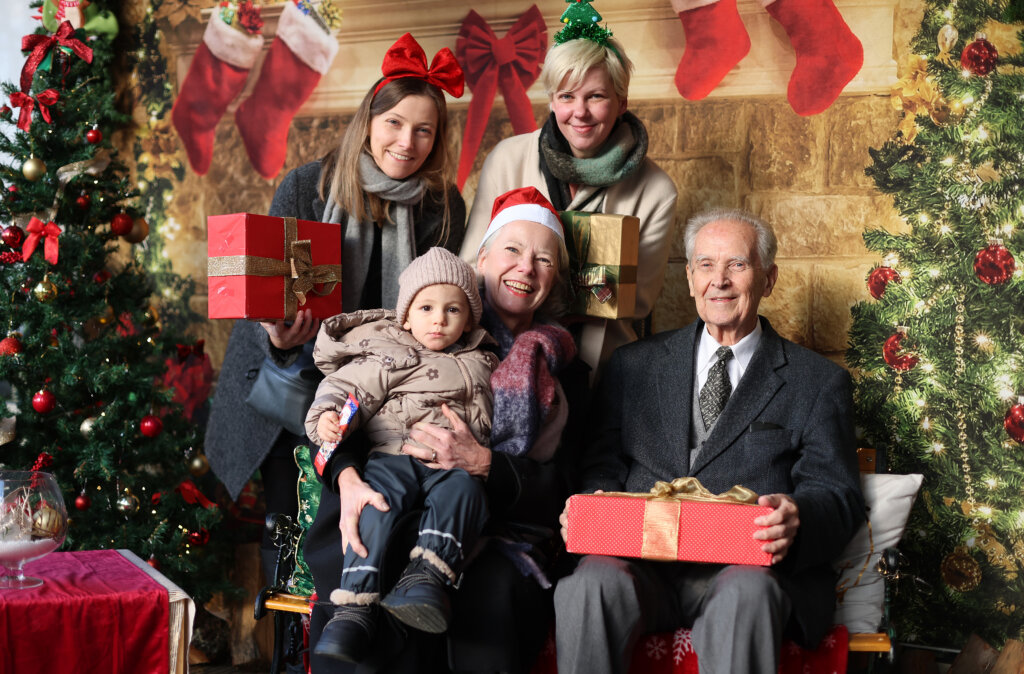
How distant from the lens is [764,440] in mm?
2748

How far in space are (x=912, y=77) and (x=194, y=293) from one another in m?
3.35

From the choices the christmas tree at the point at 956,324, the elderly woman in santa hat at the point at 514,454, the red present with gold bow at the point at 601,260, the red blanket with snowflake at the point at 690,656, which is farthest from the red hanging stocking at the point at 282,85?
the red blanket with snowflake at the point at 690,656

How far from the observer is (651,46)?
3.82m

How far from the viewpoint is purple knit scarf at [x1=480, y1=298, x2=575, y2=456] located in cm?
270

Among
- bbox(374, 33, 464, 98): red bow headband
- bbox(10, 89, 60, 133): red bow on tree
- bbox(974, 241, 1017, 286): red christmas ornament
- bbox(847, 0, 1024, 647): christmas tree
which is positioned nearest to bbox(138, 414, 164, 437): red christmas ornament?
bbox(10, 89, 60, 133): red bow on tree

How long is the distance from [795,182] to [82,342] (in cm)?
287

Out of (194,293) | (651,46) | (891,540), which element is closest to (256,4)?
(194,293)

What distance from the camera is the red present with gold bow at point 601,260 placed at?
3111 millimetres

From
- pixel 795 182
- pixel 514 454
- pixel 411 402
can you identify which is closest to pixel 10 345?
pixel 411 402

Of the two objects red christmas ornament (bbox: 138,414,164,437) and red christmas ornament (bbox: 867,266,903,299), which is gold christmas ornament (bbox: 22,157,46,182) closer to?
red christmas ornament (bbox: 138,414,164,437)

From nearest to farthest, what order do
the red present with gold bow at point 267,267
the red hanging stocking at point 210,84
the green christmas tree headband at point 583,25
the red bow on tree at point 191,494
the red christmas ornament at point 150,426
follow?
1. the red present with gold bow at point 267,267
2. the green christmas tree headband at point 583,25
3. the red christmas ornament at point 150,426
4. the red bow on tree at point 191,494
5. the red hanging stocking at point 210,84

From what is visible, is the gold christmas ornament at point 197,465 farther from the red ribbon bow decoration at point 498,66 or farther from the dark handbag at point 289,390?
the red ribbon bow decoration at point 498,66

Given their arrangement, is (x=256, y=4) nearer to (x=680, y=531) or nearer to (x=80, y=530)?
(x=80, y=530)

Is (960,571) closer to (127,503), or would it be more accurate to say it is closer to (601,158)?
(601,158)
